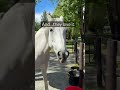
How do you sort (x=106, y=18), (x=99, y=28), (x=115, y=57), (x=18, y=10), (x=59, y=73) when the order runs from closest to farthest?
(x=115, y=57) → (x=18, y=10) → (x=106, y=18) → (x=99, y=28) → (x=59, y=73)

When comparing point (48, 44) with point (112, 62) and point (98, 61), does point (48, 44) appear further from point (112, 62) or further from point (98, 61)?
point (112, 62)

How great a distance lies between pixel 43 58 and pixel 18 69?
3966mm

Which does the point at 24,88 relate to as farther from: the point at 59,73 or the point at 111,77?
the point at 59,73

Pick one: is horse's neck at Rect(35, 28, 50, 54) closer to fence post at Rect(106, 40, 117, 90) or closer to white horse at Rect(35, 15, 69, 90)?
white horse at Rect(35, 15, 69, 90)

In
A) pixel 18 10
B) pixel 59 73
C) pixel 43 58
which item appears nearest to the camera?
pixel 18 10

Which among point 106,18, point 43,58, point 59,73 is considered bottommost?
point 59,73

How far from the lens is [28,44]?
1733mm

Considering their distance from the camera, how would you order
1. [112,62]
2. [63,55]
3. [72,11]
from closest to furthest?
[112,62], [63,55], [72,11]

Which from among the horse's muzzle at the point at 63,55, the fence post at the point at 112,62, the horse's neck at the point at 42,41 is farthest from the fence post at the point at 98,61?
the horse's neck at the point at 42,41

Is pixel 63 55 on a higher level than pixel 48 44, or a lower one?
lower

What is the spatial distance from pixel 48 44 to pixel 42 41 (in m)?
0.13

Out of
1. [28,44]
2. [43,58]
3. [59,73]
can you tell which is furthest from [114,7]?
[59,73]

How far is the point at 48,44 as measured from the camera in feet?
18.6

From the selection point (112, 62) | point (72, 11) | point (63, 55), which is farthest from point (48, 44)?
point (112, 62)
